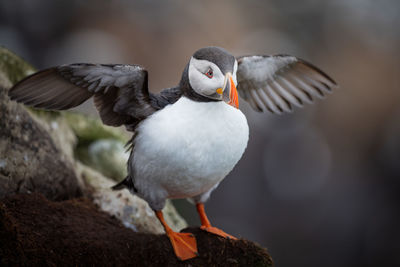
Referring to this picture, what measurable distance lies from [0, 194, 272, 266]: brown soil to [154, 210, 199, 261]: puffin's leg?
0.03 m

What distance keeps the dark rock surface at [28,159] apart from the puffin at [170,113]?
17.9 inches

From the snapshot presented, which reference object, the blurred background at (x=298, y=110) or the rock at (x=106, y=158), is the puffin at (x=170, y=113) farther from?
the blurred background at (x=298, y=110)

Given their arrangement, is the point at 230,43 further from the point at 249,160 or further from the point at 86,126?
the point at 86,126

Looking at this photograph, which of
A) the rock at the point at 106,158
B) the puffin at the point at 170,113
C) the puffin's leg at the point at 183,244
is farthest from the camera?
the rock at the point at 106,158

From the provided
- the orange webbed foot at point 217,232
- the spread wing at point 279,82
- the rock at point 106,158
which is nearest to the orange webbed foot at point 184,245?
the orange webbed foot at point 217,232

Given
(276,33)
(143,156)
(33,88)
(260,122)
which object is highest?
(276,33)

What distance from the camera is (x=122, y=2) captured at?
704cm

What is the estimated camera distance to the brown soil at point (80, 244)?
5.96ft

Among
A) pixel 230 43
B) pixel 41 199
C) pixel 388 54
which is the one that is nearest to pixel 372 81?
pixel 388 54

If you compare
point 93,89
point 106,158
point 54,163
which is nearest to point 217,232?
point 93,89

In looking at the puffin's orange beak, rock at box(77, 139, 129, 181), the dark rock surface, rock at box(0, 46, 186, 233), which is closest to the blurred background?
rock at box(77, 139, 129, 181)

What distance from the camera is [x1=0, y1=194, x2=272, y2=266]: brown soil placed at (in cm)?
182

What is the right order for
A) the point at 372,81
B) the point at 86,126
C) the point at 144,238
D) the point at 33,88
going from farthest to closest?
the point at 372,81
the point at 86,126
the point at 144,238
the point at 33,88

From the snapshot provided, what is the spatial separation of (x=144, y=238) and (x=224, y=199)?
4647 mm
